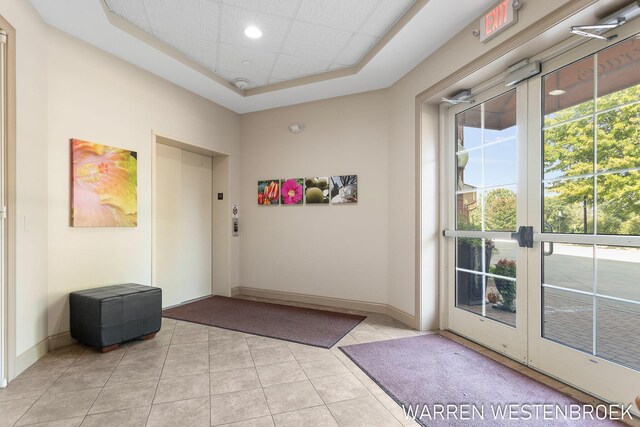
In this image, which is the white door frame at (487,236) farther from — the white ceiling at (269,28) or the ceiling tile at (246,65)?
the ceiling tile at (246,65)

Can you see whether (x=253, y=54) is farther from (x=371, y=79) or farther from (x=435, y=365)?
(x=435, y=365)

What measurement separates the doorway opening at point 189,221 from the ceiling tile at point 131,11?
130cm

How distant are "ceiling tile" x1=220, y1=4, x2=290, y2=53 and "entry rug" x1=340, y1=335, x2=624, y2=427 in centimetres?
311

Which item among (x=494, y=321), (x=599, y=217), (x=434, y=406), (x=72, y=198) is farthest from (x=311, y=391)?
(x=72, y=198)

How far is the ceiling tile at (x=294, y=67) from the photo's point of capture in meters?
3.79

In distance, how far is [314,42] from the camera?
340cm

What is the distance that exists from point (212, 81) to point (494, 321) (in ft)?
13.6

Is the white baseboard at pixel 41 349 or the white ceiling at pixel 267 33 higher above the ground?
the white ceiling at pixel 267 33

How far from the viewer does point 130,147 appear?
12.2 feet

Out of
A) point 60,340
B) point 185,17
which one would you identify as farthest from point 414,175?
point 60,340

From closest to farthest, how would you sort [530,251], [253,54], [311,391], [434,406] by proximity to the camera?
[434,406] → [311,391] → [530,251] → [253,54]

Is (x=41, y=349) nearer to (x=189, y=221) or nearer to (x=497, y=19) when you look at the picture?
(x=189, y=221)

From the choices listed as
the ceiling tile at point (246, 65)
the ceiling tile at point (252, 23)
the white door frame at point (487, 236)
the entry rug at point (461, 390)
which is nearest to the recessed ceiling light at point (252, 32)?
the ceiling tile at point (252, 23)

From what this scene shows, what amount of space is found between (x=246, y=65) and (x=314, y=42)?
96cm
